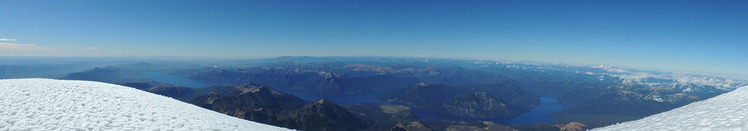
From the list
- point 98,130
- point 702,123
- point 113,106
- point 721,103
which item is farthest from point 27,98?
point 721,103

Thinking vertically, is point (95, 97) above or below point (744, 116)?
below

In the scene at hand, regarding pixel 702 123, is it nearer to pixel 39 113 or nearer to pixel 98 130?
pixel 98 130

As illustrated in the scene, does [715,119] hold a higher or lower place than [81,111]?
higher

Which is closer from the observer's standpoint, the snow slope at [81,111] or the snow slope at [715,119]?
the snow slope at [715,119]

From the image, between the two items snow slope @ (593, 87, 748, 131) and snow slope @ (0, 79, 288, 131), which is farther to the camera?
snow slope @ (0, 79, 288, 131)

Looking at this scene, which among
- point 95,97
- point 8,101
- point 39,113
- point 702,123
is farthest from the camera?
point 95,97

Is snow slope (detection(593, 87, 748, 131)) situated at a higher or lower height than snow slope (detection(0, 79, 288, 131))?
higher

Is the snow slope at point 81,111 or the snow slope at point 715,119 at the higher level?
the snow slope at point 715,119

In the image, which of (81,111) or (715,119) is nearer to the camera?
(715,119)
